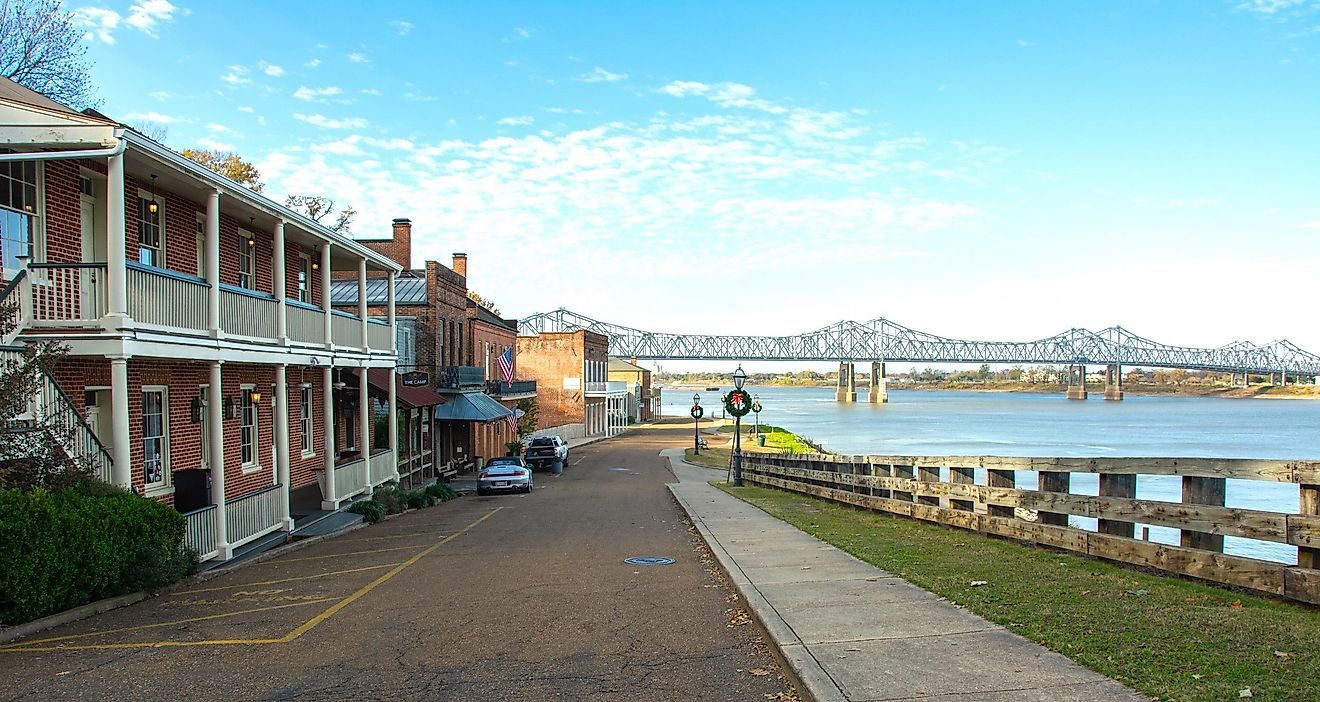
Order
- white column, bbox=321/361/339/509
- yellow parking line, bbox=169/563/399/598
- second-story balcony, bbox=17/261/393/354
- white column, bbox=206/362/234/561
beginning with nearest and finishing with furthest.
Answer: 1. yellow parking line, bbox=169/563/399/598
2. second-story balcony, bbox=17/261/393/354
3. white column, bbox=206/362/234/561
4. white column, bbox=321/361/339/509

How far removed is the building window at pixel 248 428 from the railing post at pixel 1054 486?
15.9 m

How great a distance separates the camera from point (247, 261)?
2031cm

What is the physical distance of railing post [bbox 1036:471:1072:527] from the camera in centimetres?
1038

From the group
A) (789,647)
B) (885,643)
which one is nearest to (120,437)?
(789,647)

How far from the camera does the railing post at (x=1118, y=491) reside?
912 centimetres

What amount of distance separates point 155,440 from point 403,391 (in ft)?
44.5

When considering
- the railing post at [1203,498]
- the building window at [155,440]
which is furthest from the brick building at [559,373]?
the railing post at [1203,498]

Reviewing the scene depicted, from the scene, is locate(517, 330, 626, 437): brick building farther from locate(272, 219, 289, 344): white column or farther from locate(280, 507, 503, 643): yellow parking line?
locate(280, 507, 503, 643): yellow parking line

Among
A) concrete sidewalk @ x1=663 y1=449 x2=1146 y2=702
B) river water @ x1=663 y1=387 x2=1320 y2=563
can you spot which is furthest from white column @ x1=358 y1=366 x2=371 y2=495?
river water @ x1=663 y1=387 x2=1320 y2=563

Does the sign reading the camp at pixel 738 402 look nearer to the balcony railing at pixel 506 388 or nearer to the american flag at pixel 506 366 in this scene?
the american flag at pixel 506 366

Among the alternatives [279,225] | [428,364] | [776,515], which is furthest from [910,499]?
[428,364]

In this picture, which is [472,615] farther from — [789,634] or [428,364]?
[428,364]

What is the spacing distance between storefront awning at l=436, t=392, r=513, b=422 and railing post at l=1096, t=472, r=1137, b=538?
27.8 m

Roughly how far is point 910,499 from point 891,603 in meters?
8.00
